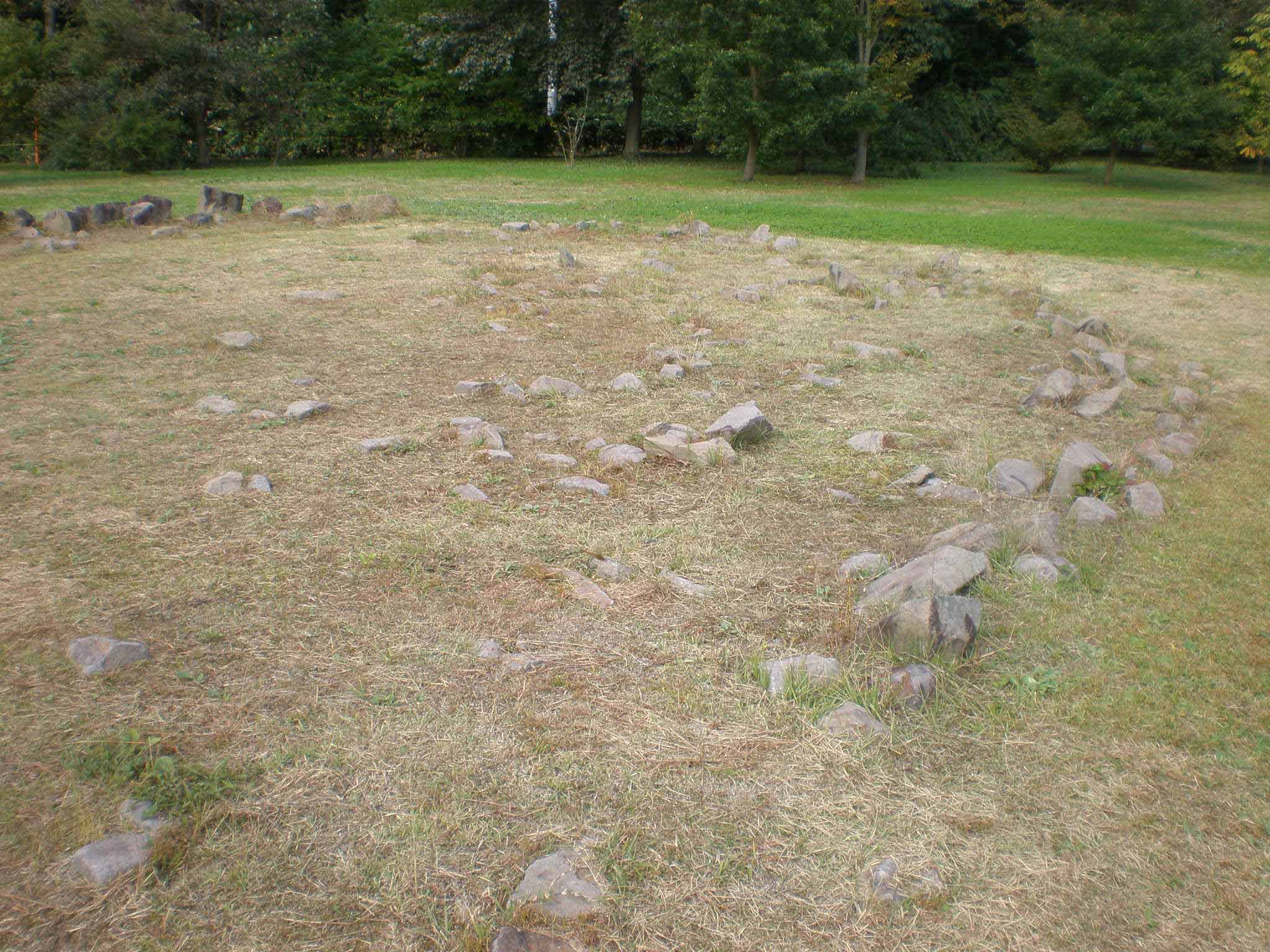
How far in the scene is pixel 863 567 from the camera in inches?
152

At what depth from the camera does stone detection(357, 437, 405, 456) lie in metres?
5.02

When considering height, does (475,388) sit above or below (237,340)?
below

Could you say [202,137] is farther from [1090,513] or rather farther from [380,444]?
[1090,513]

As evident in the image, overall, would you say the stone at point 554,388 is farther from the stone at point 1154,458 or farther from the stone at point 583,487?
the stone at point 1154,458

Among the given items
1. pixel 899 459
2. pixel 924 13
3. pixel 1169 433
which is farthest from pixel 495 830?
pixel 924 13

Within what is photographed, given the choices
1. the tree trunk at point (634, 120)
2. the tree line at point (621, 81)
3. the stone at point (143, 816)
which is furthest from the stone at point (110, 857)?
the tree trunk at point (634, 120)

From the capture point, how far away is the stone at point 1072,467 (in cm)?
470

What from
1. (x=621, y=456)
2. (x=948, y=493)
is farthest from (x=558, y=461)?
(x=948, y=493)

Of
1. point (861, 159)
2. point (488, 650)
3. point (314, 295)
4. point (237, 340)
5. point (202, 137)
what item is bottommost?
point (488, 650)

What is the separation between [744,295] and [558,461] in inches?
192

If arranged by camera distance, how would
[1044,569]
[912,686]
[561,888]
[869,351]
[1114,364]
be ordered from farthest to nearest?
[869,351], [1114,364], [1044,569], [912,686], [561,888]

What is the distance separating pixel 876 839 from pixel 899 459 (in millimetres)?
2996

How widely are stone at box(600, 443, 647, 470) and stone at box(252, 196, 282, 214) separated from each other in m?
10.2

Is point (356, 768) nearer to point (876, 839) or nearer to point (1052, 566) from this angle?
point (876, 839)
